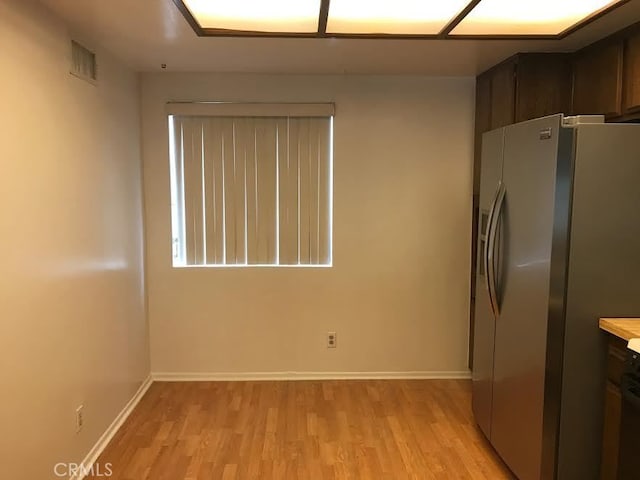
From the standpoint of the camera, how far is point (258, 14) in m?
2.19

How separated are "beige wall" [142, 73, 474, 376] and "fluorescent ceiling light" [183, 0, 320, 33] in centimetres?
124

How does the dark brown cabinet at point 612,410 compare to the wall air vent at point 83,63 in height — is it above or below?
below

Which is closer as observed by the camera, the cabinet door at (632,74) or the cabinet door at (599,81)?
the cabinet door at (632,74)

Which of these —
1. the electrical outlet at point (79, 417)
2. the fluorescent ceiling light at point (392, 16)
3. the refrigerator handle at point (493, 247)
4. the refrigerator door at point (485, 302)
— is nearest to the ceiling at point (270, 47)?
the fluorescent ceiling light at point (392, 16)

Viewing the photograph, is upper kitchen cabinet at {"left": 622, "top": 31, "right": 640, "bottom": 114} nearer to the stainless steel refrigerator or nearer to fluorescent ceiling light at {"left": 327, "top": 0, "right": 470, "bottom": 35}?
the stainless steel refrigerator

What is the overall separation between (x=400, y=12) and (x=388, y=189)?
170 centimetres

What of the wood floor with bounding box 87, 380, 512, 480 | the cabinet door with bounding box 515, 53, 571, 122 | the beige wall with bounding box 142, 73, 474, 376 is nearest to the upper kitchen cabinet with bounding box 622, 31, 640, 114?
the cabinet door with bounding box 515, 53, 571, 122

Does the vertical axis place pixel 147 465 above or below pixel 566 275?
below

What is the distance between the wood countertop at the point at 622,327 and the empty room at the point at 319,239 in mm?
17

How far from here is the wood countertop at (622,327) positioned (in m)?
1.99

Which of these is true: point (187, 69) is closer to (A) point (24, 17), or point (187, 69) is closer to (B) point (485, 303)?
(A) point (24, 17)

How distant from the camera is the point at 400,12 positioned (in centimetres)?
215

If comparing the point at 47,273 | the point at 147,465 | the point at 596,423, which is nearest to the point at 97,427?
the point at 147,465

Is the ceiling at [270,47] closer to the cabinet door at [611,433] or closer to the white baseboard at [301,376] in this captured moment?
the cabinet door at [611,433]
